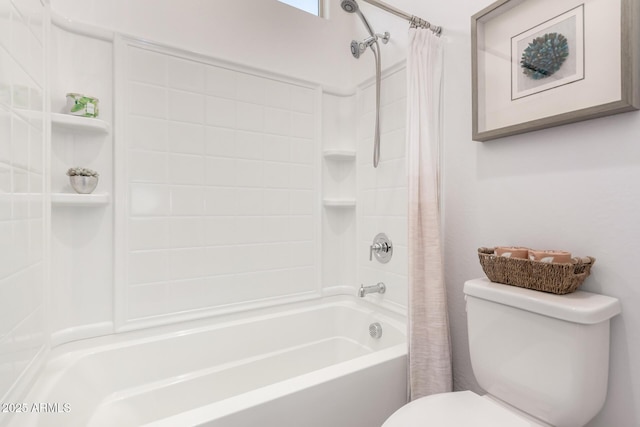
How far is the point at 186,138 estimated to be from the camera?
1.63 m

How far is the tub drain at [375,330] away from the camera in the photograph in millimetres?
1763

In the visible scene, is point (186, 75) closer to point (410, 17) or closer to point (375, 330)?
point (410, 17)

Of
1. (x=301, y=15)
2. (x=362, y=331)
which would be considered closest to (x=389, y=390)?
(x=362, y=331)

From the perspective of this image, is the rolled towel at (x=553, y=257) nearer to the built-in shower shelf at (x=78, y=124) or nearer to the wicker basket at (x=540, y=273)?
the wicker basket at (x=540, y=273)

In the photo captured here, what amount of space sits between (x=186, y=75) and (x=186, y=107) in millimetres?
166

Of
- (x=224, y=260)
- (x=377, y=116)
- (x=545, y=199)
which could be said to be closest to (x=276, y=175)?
(x=224, y=260)

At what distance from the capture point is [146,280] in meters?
1.54

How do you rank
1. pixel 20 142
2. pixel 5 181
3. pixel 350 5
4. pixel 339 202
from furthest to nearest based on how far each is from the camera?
1. pixel 339 202
2. pixel 350 5
3. pixel 20 142
4. pixel 5 181

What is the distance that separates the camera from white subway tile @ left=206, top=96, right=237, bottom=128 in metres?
1.69

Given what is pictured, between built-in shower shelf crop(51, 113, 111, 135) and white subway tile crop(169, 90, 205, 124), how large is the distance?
0.31m

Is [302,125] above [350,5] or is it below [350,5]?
below

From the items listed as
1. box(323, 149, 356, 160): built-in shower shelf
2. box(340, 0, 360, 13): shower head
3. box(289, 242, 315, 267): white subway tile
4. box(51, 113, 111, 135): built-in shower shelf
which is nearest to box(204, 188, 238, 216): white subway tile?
box(289, 242, 315, 267): white subway tile

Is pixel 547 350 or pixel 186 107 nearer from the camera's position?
Result: pixel 547 350

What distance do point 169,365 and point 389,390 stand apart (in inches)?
41.4
